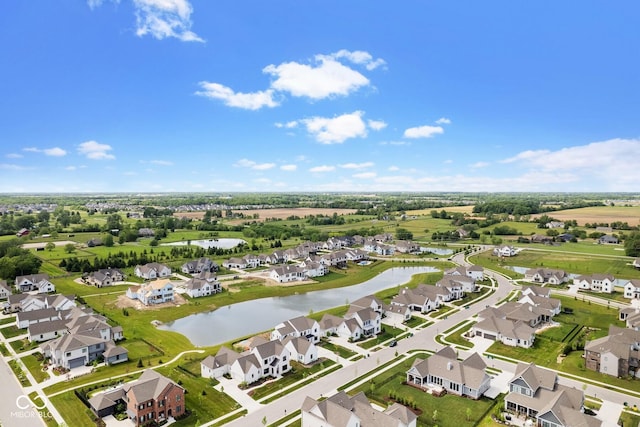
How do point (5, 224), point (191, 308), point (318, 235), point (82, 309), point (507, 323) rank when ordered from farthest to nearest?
point (5, 224), point (318, 235), point (191, 308), point (82, 309), point (507, 323)

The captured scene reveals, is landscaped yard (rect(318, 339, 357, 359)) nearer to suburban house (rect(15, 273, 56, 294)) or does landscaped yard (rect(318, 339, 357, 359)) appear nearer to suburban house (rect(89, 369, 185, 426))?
suburban house (rect(89, 369, 185, 426))

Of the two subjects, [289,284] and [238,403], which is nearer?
[238,403]

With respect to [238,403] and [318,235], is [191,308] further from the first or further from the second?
[318,235]

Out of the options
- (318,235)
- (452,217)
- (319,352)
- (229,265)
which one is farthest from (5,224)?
(452,217)

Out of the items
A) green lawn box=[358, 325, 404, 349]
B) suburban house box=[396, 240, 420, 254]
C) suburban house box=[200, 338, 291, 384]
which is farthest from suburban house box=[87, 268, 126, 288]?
suburban house box=[396, 240, 420, 254]

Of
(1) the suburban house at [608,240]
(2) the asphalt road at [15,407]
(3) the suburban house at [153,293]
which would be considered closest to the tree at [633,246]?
(1) the suburban house at [608,240]

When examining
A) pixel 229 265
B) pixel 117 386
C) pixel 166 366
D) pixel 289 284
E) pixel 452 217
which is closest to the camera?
pixel 117 386
